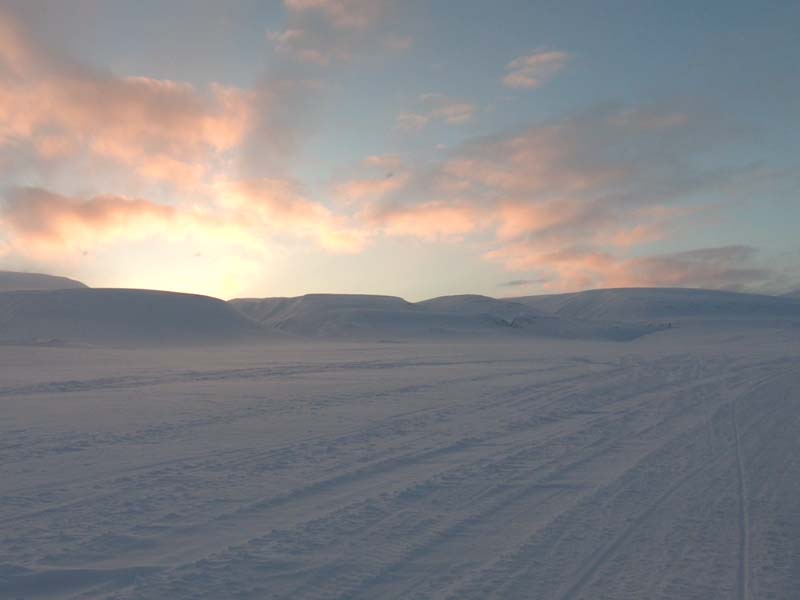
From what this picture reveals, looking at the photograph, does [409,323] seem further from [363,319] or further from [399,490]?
[399,490]

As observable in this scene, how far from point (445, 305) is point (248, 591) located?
9281 centimetres

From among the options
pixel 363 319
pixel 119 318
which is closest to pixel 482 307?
pixel 363 319

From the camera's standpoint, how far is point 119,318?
5453 centimetres

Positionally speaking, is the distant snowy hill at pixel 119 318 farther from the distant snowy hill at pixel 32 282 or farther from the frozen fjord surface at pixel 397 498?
the distant snowy hill at pixel 32 282

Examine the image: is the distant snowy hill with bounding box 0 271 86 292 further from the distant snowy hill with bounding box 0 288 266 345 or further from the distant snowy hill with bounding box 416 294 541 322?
the distant snowy hill with bounding box 416 294 541 322

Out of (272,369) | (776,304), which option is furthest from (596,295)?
(272,369)

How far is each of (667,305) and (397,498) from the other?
105092 mm

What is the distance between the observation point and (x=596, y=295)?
120625mm

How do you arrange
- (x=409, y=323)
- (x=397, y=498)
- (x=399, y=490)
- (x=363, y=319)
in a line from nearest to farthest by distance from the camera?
(x=397, y=498)
(x=399, y=490)
(x=409, y=323)
(x=363, y=319)

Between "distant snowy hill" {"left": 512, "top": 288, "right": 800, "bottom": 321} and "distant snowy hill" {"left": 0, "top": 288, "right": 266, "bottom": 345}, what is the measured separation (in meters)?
49.0

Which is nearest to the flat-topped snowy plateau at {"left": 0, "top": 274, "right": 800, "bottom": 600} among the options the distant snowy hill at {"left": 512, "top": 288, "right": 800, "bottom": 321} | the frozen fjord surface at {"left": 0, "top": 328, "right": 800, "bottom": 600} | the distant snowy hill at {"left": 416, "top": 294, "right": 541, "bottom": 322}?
the frozen fjord surface at {"left": 0, "top": 328, "right": 800, "bottom": 600}

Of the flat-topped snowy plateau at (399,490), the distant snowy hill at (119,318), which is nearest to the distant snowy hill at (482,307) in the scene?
the distant snowy hill at (119,318)

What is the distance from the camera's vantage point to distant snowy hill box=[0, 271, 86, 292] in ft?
336

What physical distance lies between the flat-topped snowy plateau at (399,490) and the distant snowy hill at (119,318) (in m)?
33.2
